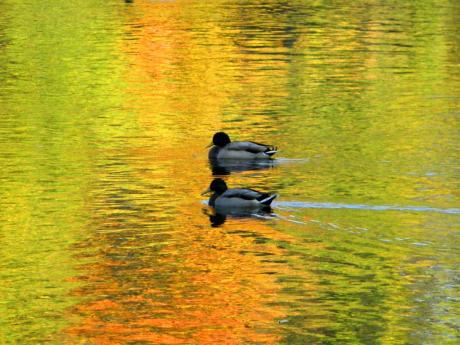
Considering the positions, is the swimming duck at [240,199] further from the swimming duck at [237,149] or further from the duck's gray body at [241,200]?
the swimming duck at [237,149]

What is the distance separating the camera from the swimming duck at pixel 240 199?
25.8 meters

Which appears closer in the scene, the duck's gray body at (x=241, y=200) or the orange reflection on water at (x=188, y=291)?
the orange reflection on water at (x=188, y=291)

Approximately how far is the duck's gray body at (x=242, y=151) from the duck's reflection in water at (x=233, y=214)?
518cm

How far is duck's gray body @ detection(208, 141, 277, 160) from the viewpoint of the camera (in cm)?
3166

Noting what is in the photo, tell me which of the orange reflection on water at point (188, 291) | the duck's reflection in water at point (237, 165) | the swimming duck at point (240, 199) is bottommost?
the duck's reflection in water at point (237, 165)

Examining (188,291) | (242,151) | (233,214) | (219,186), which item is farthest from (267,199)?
(242,151)

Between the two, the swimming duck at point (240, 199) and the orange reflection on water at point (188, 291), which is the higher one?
the swimming duck at point (240, 199)

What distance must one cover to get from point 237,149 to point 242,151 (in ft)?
0.40

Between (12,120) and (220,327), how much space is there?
21.4 metres

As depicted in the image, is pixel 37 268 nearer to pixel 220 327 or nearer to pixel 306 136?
pixel 220 327

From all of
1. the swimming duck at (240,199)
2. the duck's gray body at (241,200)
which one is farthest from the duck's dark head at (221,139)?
the duck's gray body at (241,200)

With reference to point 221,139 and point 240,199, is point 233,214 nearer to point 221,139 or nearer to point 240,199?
point 240,199

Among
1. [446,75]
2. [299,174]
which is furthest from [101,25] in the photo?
[299,174]

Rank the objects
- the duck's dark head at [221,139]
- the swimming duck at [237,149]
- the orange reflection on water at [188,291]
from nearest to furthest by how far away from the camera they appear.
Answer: the orange reflection on water at [188,291], the swimming duck at [237,149], the duck's dark head at [221,139]
